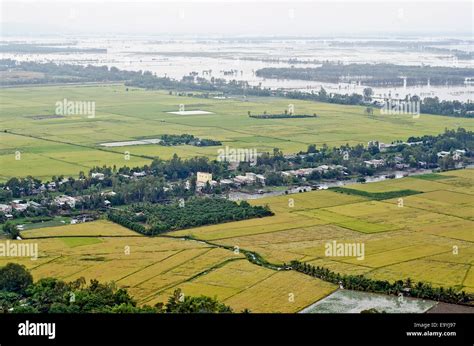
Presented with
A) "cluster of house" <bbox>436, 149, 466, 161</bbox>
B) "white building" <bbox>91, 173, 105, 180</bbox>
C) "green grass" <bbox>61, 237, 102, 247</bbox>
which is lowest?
"green grass" <bbox>61, 237, 102, 247</bbox>

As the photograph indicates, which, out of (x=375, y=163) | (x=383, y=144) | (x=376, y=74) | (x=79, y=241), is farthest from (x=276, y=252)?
(x=376, y=74)

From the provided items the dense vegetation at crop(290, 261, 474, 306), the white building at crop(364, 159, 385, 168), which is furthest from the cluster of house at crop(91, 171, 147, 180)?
the dense vegetation at crop(290, 261, 474, 306)

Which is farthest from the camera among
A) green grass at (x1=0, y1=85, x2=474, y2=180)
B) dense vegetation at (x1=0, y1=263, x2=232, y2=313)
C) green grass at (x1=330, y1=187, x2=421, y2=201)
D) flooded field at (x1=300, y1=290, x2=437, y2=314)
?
green grass at (x1=0, y1=85, x2=474, y2=180)

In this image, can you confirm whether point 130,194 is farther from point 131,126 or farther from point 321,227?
point 131,126

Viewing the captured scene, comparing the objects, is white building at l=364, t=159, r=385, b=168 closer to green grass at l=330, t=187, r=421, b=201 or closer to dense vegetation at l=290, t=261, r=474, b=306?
green grass at l=330, t=187, r=421, b=201

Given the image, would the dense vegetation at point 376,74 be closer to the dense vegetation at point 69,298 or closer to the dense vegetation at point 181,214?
the dense vegetation at point 181,214

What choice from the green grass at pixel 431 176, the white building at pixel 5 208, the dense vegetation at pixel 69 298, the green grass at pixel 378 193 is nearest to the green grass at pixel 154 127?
the white building at pixel 5 208
